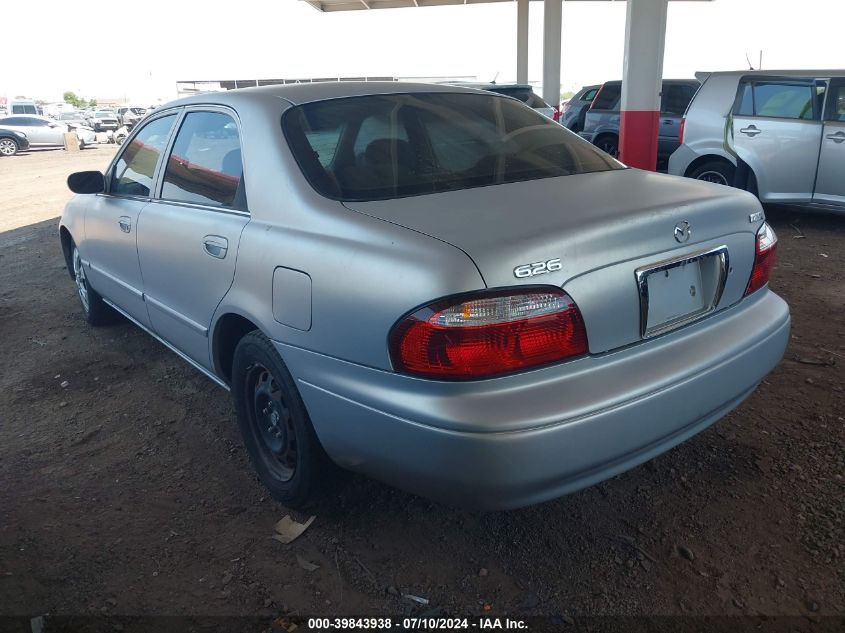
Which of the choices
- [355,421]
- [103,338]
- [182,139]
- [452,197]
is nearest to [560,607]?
[355,421]

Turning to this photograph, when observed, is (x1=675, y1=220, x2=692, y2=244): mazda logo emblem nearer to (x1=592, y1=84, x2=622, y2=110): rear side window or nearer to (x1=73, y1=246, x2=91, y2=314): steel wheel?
(x1=73, y1=246, x2=91, y2=314): steel wheel

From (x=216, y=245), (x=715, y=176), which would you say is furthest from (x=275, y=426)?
(x=715, y=176)

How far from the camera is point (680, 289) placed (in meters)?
2.22

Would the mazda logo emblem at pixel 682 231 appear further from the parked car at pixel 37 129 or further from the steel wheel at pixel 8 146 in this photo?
the parked car at pixel 37 129

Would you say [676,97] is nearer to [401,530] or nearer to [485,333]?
[401,530]

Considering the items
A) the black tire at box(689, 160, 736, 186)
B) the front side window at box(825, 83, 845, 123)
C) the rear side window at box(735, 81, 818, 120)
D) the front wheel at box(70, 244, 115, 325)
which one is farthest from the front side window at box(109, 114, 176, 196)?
the front side window at box(825, 83, 845, 123)

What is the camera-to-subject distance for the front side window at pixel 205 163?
9.22 ft

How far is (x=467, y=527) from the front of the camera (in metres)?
2.59

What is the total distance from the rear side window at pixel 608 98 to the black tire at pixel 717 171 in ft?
16.3

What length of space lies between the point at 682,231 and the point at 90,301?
4226 mm

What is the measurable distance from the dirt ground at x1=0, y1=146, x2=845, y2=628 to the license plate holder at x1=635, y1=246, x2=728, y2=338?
82 cm

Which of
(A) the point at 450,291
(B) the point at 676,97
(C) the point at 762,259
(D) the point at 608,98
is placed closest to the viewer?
(A) the point at 450,291

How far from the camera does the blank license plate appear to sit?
2.13m

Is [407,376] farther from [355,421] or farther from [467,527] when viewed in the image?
[467,527]
